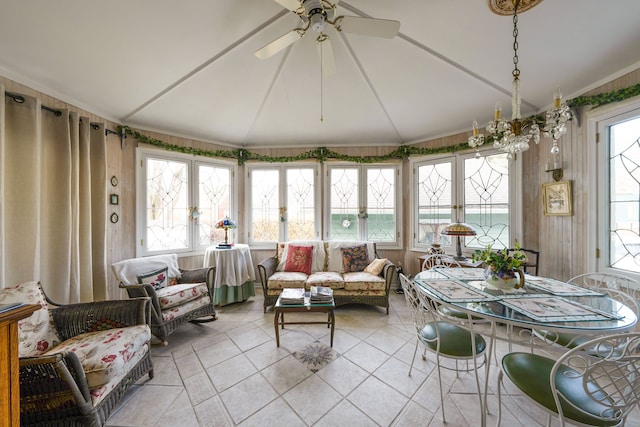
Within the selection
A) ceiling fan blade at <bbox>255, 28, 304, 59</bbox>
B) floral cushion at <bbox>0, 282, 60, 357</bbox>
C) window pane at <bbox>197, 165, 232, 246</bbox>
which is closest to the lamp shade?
ceiling fan blade at <bbox>255, 28, 304, 59</bbox>

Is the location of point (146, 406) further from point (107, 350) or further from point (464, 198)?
point (464, 198)

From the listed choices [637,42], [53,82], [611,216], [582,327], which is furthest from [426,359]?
[53,82]

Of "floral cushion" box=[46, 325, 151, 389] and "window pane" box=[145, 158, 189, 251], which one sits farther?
"window pane" box=[145, 158, 189, 251]

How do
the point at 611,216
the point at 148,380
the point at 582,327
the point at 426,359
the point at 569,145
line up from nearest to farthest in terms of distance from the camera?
the point at 582,327
the point at 148,380
the point at 426,359
the point at 611,216
the point at 569,145

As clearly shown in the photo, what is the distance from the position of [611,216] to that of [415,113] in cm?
239

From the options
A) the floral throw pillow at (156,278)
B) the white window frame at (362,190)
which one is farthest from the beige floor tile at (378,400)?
the white window frame at (362,190)

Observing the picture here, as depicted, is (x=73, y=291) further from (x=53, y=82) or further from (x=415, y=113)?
(x=415, y=113)

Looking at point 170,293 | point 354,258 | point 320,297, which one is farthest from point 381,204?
point 170,293

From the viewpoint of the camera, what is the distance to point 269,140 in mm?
3996

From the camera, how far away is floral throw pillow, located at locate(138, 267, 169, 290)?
2.49 m

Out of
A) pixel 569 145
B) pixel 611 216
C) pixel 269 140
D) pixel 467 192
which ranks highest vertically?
pixel 269 140

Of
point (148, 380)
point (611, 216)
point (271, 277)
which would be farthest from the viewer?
point (271, 277)

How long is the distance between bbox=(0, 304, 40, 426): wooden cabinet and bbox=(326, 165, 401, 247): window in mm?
3480

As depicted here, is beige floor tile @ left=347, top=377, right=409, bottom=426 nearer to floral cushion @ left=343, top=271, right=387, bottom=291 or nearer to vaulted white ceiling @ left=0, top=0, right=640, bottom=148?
floral cushion @ left=343, top=271, right=387, bottom=291
